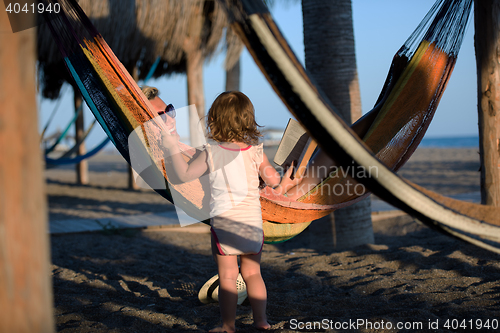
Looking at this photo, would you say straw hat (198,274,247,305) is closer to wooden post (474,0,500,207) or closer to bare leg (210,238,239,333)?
bare leg (210,238,239,333)

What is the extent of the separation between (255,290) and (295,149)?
66cm

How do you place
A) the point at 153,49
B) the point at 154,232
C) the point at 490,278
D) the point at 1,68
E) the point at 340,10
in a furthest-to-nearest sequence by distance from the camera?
1. the point at 153,49
2. the point at 154,232
3. the point at 340,10
4. the point at 490,278
5. the point at 1,68

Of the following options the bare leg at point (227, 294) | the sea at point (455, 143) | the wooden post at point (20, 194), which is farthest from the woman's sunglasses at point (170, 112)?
the sea at point (455, 143)

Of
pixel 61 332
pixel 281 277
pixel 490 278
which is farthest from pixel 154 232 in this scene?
pixel 490 278

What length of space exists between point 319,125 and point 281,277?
5.65ft

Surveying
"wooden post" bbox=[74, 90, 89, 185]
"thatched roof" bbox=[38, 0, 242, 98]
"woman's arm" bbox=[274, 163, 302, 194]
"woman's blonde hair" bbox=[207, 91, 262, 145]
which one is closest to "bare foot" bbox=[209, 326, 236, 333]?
"woman's arm" bbox=[274, 163, 302, 194]

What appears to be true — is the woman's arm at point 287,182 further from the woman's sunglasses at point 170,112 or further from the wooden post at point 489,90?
the wooden post at point 489,90

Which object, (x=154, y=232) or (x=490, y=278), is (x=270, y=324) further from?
(x=154, y=232)

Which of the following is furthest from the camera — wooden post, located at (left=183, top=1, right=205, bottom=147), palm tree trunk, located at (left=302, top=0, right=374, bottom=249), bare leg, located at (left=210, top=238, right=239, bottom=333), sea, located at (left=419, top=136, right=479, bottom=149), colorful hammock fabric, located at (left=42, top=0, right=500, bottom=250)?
sea, located at (left=419, top=136, right=479, bottom=149)

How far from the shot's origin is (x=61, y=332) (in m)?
1.68

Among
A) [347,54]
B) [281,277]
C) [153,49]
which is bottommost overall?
[281,277]

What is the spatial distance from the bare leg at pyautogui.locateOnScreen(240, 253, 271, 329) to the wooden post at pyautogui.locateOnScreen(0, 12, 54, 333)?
991 millimetres

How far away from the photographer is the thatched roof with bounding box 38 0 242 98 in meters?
5.80

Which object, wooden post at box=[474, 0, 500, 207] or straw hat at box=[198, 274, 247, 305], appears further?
wooden post at box=[474, 0, 500, 207]
